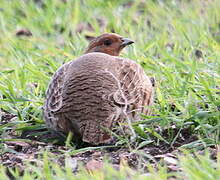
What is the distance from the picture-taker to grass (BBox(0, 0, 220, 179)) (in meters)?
4.52

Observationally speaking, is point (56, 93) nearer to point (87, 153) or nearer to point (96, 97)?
point (96, 97)

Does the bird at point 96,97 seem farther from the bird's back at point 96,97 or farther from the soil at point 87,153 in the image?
the soil at point 87,153

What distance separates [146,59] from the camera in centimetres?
619

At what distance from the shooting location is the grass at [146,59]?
4516mm

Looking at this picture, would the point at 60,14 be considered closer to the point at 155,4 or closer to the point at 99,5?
the point at 99,5

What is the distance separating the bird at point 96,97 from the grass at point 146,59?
0.16 meters

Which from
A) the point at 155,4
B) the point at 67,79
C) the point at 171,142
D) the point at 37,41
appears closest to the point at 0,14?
the point at 37,41

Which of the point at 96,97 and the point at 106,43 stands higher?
the point at 106,43

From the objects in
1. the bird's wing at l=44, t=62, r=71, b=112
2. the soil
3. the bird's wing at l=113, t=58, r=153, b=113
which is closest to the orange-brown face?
the bird's wing at l=113, t=58, r=153, b=113

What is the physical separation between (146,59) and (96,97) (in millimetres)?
1773

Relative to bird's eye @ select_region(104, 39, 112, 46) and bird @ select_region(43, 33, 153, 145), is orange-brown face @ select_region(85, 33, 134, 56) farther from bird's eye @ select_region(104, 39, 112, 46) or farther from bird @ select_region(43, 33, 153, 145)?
bird @ select_region(43, 33, 153, 145)

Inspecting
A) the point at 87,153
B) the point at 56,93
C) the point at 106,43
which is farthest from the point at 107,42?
the point at 87,153

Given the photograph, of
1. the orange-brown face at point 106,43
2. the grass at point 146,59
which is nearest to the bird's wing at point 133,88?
the grass at point 146,59

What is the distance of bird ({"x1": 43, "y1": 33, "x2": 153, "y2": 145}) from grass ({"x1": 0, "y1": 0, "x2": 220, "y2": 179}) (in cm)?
16
